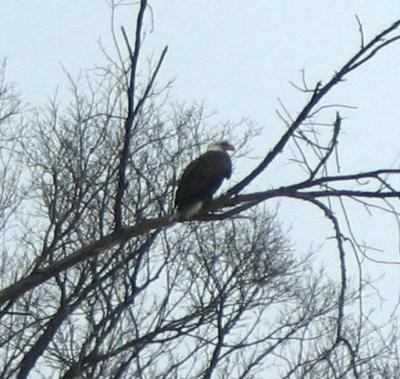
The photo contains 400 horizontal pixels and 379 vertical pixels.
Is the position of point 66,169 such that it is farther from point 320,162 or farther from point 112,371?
point 320,162

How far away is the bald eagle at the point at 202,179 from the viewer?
789 cm

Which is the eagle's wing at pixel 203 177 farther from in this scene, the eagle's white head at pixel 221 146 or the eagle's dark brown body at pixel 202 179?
the eagle's white head at pixel 221 146

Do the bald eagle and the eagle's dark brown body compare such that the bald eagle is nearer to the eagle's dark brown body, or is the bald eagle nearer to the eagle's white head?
the eagle's dark brown body

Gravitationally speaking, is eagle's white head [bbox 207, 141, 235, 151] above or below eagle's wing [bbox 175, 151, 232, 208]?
above

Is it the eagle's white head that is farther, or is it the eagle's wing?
the eagle's white head

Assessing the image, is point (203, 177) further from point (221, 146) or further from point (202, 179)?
point (221, 146)

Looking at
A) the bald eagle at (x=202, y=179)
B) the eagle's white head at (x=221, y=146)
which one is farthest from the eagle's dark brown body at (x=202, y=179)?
the eagle's white head at (x=221, y=146)

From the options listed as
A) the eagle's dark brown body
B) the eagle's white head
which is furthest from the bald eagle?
the eagle's white head

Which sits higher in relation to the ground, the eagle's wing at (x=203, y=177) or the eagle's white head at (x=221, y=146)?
the eagle's white head at (x=221, y=146)

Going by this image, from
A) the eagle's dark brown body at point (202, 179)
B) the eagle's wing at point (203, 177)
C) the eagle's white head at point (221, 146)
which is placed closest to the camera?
the eagle's dark brown body at point (202, 179)

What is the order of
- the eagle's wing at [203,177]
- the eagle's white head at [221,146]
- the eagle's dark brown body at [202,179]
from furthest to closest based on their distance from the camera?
1. the eagle's white head at [221,146]
2. the eagle's wing at [203,177]
3. the eagle's dark brown body at [202,179]

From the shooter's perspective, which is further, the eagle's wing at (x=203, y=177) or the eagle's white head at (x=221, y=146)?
the eagle's white head at (x=221, y=146)

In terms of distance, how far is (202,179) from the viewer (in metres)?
8.79

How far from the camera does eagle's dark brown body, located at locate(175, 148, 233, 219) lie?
7884 millimetres
